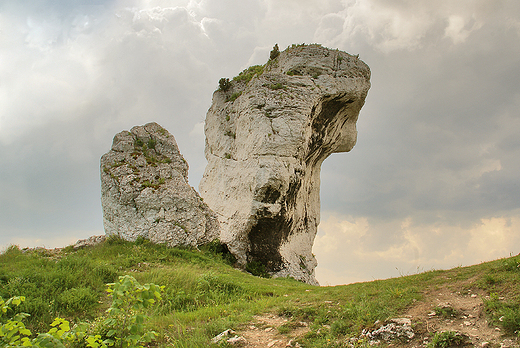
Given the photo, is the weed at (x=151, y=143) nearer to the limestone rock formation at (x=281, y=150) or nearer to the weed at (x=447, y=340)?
the limestone rock formation at (x=281, y=150)

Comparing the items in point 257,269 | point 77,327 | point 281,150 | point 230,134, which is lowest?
point 77,327

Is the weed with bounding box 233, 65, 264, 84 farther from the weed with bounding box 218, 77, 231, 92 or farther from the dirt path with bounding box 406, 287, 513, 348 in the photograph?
the dirt path with bounding box 406, 287, 513, 348

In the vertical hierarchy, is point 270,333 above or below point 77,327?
below

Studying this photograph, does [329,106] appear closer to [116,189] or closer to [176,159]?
[176,159]

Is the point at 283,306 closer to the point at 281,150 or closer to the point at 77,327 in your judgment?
the point at 77,327

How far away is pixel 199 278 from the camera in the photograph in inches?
431

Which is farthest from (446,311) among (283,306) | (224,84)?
(224,84)

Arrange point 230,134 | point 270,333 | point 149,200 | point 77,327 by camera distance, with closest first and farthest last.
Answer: point 77,327 → point 270,333 → point 149,200 → point 230,134

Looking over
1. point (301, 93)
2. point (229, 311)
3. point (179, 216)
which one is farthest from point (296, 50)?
point (229, 311)

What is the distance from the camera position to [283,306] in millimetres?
8273

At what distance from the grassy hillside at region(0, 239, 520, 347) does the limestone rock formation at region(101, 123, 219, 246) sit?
4843 millimetres

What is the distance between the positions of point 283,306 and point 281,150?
41.4ft

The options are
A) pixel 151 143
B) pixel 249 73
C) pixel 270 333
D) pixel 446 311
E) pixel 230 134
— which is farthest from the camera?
pixel 249 73

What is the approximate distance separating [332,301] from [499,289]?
365cm
